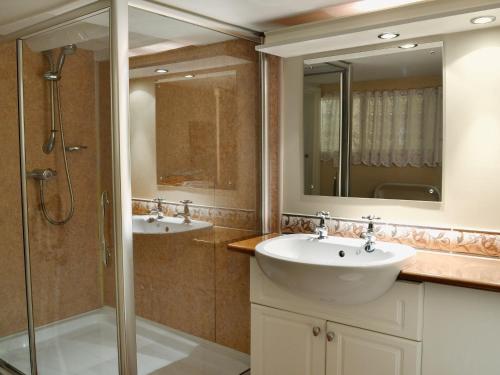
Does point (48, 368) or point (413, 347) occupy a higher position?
point (413, 347)

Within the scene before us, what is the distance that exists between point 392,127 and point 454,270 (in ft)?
2.58

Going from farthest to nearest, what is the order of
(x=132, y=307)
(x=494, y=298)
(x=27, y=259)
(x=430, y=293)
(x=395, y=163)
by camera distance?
1. (x=27, y=259)
2. (x=395, y=163)
3. (x=132, y=307)
4. (x=430, y=293)
5. (x=494, y=298)

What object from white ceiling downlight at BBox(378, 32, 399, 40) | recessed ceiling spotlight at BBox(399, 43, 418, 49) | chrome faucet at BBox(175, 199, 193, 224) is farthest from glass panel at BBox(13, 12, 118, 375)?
recessed ceiling spotlight at BBox(399, 43, 418, 49)

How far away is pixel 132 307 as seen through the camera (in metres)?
2.06

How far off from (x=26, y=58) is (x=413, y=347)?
7.71ft

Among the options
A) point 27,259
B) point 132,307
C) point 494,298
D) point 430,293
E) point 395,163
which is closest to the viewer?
point 494,298

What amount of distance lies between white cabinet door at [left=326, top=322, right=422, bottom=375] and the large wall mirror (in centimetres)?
72

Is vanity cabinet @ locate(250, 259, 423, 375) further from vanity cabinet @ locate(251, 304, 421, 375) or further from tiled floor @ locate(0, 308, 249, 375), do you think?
tiled floor @ locate(0, 308, 249, 375)

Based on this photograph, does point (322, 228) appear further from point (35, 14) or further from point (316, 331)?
point (35, 14)

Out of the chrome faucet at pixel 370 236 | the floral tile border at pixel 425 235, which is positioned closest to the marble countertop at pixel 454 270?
the floral tile border at pixel 425 235

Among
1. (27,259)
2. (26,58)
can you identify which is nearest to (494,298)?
(27,259)

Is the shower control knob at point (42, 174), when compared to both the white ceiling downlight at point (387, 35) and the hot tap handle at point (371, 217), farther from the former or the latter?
the white ceiling downlight at point (387, 35)

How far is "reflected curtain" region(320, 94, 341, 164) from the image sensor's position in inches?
98.6

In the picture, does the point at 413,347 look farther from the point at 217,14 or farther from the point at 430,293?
the point at 217,14
